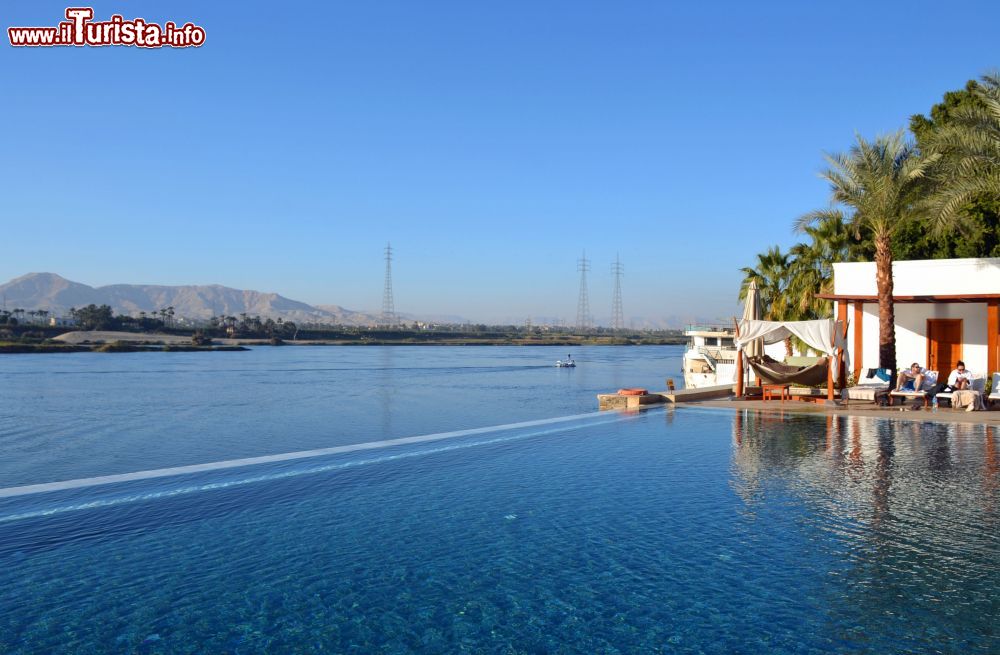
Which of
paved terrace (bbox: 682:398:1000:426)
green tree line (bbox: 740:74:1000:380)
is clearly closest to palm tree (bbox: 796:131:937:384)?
green tree line (bbox: 740:74:1000:380)

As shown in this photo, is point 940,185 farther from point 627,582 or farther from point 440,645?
point 440,645

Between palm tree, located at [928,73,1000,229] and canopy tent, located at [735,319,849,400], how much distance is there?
12.2 feet

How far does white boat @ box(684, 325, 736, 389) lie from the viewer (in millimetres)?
33781

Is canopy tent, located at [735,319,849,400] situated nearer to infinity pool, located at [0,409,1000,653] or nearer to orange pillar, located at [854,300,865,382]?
orange pillar, located at [854,300,865,382]

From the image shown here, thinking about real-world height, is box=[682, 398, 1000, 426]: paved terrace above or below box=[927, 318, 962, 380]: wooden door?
below

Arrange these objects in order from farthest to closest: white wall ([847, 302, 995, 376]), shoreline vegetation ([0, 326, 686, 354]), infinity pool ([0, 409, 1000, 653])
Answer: shoreline vegetation ([0, 326, 686, 354]), white wall ([847, 302, 995, 376]), infinity pool ([0, 409, 1000, 653])

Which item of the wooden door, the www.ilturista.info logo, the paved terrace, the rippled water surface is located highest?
the www.ilturista.info logo

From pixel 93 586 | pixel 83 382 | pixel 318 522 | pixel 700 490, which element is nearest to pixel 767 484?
pixel 700 490

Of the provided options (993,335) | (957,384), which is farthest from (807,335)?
(993,335)

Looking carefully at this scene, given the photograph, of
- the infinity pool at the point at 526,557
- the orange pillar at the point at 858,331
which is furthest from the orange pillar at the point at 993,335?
the infinity pool at the point at 526,557

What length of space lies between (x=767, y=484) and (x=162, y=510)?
7.67 meters

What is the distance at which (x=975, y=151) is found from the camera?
17.7 metres

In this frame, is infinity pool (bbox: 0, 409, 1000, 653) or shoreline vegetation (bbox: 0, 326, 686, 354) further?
shoreline vegetation (bbox: 0, 326, 686, 354)

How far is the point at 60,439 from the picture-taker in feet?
57.6
